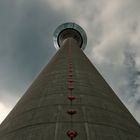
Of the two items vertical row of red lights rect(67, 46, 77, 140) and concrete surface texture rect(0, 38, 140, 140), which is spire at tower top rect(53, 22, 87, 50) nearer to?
vertical row of red lights rect(67, 46, 77, 140)

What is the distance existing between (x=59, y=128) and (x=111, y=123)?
2.17 meters

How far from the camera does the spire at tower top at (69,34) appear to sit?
3497cm

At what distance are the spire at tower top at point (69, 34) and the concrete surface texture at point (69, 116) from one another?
2178 centimetres

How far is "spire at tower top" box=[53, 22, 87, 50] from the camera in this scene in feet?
115

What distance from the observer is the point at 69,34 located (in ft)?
115

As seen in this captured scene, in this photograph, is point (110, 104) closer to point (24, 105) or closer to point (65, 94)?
point (65, 94)

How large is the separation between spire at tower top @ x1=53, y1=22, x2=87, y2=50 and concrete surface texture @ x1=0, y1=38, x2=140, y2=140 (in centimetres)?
2178

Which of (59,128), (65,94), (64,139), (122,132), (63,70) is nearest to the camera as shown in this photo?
(64,139)

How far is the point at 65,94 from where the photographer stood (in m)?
11.2

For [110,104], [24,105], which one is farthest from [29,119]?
[110,104]

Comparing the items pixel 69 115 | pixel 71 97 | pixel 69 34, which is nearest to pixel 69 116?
pixel 69 115

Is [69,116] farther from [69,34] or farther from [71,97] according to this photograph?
[69,34]

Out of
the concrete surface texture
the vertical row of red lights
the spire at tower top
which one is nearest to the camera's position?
the vertical row of red lights

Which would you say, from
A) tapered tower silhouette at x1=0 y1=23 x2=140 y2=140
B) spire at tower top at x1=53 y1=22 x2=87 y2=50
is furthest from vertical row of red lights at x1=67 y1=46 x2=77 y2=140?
spire at tower top at x1=53 y1=22 x2=87 y2=50
